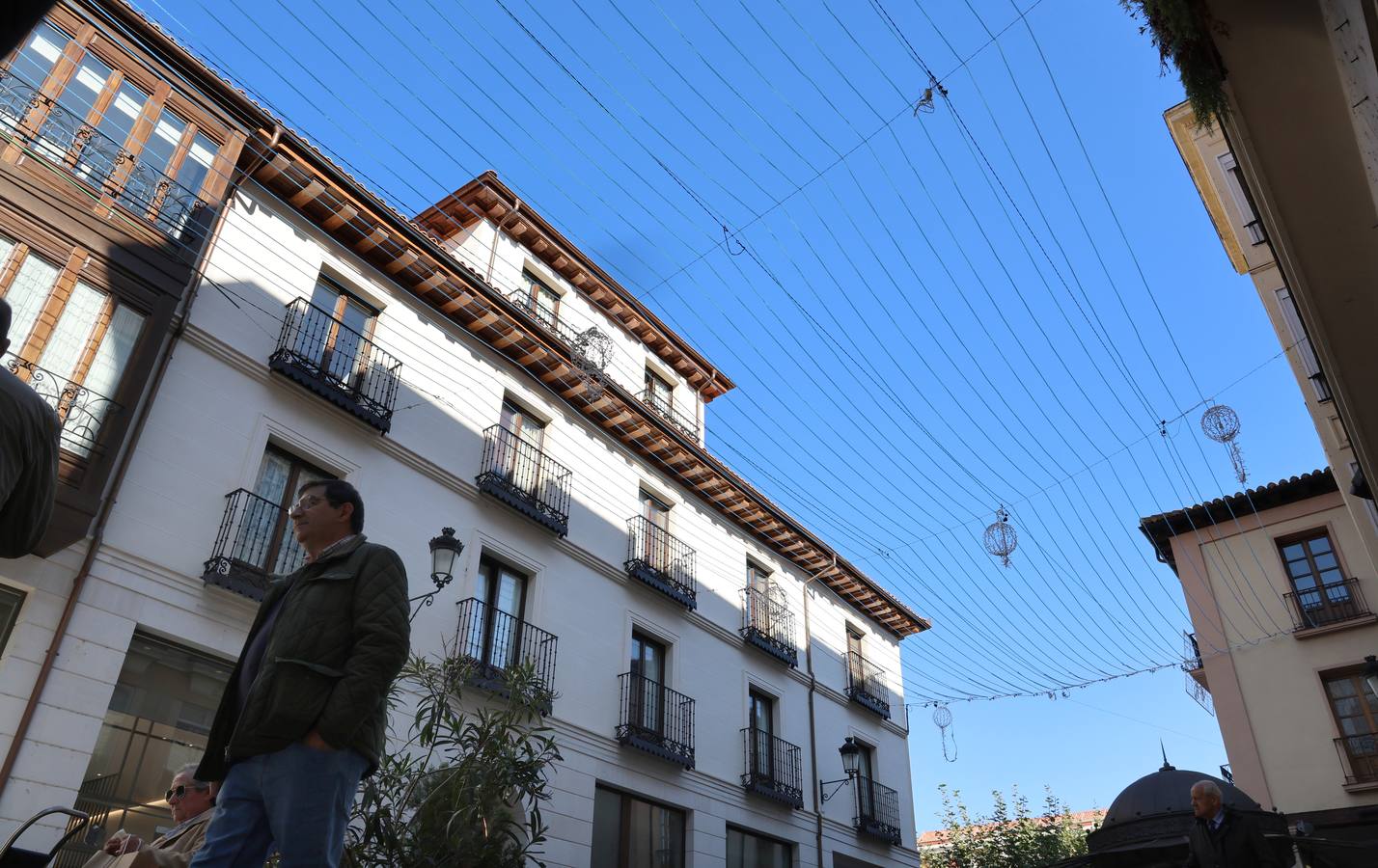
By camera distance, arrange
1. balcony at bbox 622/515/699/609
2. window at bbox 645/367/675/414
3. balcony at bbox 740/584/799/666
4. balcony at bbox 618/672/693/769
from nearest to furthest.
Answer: balcony at bbox 618/672/693/769, balcony at bbox 622/515/699/609, balcony at bbox 740/584/799/666, window at bbox 645/367/675/414

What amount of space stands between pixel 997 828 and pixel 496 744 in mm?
21604

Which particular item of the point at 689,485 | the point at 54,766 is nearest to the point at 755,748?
the point at 689,485

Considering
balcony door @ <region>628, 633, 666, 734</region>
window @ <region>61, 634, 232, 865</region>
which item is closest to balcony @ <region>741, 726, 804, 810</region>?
balcony door @ <region>628, 633, 666, 734</region>

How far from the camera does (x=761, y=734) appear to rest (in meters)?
17.2

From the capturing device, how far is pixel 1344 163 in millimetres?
5547

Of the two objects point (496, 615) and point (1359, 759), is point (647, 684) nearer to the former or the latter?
point (496, 615)

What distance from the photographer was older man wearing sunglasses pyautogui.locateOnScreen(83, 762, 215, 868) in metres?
3.91

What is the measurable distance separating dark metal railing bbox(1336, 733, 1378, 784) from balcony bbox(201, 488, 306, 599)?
18705mm

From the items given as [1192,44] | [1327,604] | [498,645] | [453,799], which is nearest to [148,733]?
[453,799]

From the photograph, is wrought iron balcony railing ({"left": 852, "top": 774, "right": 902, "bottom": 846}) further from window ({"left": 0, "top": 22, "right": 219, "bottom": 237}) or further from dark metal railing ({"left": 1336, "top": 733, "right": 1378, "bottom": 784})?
window ({"left": 0, "top": 22, "right": 219, "bottom": 237})

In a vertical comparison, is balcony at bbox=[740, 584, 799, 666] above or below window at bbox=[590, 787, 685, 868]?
above

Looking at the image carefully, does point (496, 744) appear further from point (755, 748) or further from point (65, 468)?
point (755, 748)

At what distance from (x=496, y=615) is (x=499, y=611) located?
0.07 meters

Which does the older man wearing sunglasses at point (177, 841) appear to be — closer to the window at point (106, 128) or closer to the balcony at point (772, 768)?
the window at point (106, 128)
